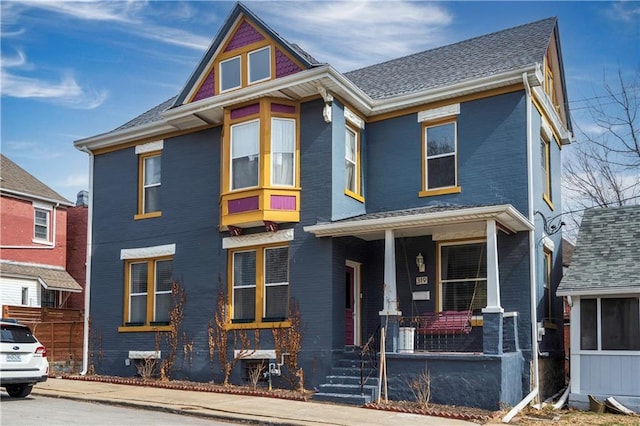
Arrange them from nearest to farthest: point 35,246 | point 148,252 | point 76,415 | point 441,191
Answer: point 76,415, point 441,191, point 148,252, point 35,246

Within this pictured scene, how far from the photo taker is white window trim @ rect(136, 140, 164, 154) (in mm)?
20031

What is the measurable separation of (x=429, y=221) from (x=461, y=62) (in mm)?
5578

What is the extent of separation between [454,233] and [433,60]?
578 cm

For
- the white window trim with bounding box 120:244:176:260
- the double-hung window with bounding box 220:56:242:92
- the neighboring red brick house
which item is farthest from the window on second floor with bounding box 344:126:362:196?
the neighboring red brick house

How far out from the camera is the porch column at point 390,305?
49.6 ft

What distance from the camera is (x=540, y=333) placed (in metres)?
15.7

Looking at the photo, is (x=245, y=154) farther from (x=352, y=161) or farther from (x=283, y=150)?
(x=352, y=161)

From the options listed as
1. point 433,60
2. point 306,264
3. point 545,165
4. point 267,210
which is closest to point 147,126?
point 267,210

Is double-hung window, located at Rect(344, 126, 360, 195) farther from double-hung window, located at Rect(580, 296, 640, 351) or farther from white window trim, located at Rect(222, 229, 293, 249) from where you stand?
double-hung window, located at Rect(580, 296, 640, 351)

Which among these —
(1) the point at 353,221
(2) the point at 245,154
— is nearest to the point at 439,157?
(1) the point at 353,221

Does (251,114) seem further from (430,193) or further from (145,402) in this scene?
(145,402)

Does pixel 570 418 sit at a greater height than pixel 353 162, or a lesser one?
lesser

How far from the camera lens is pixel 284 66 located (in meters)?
17.3

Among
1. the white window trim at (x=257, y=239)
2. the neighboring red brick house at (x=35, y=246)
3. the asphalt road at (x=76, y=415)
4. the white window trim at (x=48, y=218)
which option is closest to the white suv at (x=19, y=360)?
the asphalt road at (x=76, y=415)
